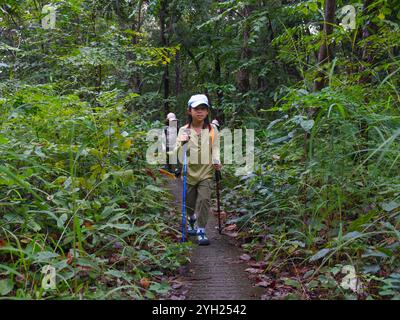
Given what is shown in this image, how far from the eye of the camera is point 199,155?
17.3 ft

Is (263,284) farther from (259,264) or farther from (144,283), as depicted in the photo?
(144,283)

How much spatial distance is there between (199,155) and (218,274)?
1.76m

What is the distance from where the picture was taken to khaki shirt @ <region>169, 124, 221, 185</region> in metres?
5.25

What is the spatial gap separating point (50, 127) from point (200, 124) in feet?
6.30

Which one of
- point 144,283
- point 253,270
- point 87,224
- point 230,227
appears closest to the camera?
point 144,283

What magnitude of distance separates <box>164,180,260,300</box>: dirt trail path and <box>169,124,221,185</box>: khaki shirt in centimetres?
83

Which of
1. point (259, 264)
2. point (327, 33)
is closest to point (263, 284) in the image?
point (259, 264)

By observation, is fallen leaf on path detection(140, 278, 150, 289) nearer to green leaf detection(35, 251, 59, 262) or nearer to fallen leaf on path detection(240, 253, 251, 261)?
green leaf detection(35, 251, 59, 262)

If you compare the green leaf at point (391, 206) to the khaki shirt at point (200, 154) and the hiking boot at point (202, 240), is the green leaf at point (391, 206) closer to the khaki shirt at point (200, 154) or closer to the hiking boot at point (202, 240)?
the hiking boot at point (202, 240)

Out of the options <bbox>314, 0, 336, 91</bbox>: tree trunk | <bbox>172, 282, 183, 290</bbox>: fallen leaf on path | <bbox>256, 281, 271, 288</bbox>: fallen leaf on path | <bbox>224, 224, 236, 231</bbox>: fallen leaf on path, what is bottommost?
<bbox>172, 282, 183, 290</bbox>: fallen leaf on path

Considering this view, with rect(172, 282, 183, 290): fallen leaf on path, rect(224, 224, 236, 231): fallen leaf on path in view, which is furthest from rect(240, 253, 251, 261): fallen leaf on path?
rect(224, 224, 236, 231): fallen leaf on path

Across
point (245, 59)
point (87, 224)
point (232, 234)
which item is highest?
point (245, 59)

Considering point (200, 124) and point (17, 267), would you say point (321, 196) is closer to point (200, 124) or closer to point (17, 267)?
point (200, 124)
